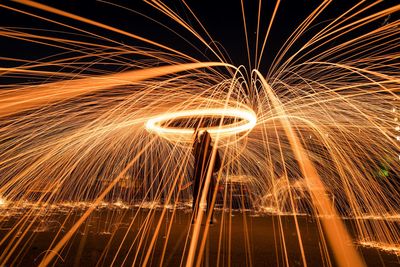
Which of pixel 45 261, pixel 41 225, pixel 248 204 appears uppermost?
pixel 248 204

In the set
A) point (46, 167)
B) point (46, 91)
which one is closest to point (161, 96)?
point (46, 91)

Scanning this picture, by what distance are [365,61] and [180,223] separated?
540 cm

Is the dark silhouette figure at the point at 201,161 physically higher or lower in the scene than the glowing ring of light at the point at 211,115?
lower

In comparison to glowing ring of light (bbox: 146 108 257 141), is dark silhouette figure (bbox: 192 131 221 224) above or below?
below

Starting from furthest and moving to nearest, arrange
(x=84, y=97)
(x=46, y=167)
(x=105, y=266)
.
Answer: (x=46, y=167) → (x=84, y=97) → (x=105, y=266)

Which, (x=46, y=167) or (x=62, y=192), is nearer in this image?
(x=46, y=167)

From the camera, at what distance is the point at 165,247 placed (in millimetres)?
5805

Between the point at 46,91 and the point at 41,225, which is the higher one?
the point at 46,91

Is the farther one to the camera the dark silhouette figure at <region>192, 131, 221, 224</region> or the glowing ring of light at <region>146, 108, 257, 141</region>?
the glowing ring of light at <region>146, 108, 257, 141</region>

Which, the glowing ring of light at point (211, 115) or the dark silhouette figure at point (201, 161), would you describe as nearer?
the dark silhouette figure at point (201, 161)

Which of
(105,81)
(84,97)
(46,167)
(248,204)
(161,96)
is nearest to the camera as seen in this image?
(105,81)

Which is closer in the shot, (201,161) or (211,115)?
(201,161)

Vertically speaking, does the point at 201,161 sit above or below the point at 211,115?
below

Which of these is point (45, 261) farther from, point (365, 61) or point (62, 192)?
point (62, 192)
